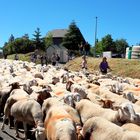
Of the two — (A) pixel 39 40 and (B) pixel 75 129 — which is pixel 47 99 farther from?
(A) pixel 39 40

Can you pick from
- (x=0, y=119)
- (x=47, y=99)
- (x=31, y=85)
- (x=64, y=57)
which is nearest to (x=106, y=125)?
(x=47, y=99)

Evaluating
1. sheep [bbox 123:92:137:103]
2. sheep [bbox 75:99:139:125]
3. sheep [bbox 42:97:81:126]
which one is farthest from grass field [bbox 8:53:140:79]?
sheep [bbox 42:97:81:126]

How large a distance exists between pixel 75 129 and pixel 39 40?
95.0 metres

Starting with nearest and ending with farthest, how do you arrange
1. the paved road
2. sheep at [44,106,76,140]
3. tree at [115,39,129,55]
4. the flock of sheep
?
sheep at [44,106,76,140]
the flock of sheep
the paved road
tree at [115,39,129,55]

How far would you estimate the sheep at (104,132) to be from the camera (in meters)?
7.23

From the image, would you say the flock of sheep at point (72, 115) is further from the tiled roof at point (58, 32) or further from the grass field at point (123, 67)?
the tiled roof at point (58, 32)

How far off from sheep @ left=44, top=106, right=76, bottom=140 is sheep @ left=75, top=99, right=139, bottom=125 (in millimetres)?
1055

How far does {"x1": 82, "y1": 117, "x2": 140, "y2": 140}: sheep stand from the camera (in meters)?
7.23

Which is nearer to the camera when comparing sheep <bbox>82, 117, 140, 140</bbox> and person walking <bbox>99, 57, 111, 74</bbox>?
sheep <bbox>82, 117, 140, 140</bbox>

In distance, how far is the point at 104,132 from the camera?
7.89 meters

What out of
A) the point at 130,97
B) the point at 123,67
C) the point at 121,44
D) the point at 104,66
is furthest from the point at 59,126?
the point at 121,44

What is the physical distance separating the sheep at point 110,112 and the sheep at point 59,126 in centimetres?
105

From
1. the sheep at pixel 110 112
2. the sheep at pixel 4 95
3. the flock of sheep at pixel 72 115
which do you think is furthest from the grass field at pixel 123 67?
the sheep at pixel 110 112

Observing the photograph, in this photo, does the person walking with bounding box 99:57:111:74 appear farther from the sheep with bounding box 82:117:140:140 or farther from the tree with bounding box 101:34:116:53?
the tree with bounding box 101:34:116:53
